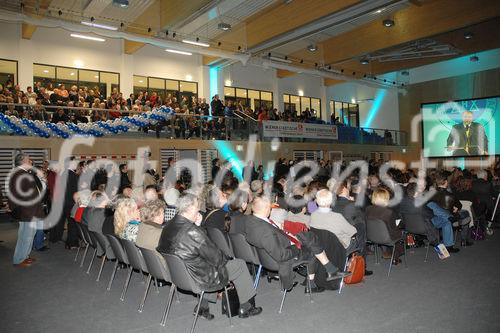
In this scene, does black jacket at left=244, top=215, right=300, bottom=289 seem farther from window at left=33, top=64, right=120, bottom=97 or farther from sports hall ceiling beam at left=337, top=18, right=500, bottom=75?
sports hall ceiling beam at left=337, top=18, right=500, bottom=75

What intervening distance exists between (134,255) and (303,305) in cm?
195

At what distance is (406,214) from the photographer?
21.0 ft

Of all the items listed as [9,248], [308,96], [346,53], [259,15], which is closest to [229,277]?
[9,248]

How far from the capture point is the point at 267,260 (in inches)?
176

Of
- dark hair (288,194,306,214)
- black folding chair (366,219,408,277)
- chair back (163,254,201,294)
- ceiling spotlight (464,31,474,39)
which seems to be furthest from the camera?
ceiling spotlight (464,31,474,39)

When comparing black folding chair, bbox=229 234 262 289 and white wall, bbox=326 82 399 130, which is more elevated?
white wall, bbox=326 82 399 130

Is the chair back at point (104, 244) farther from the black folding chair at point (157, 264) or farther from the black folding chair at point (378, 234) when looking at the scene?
the black folding chair at point (378, 234)

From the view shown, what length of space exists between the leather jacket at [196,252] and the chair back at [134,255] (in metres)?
0.61

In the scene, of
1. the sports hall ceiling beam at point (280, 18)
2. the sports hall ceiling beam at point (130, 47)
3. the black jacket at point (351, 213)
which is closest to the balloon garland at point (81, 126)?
the sports hall ceiling beam at point (130, 47)

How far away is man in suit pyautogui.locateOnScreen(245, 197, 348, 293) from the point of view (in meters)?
4.23

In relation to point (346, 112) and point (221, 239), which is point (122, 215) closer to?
point (221, 239)

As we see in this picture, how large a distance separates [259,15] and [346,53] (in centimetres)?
510

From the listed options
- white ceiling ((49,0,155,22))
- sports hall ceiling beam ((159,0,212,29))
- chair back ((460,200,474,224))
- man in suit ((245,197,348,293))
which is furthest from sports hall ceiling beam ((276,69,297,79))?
man in suit ((245,197,348,293))

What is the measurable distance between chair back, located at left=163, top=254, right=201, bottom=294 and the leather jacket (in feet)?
0.16
